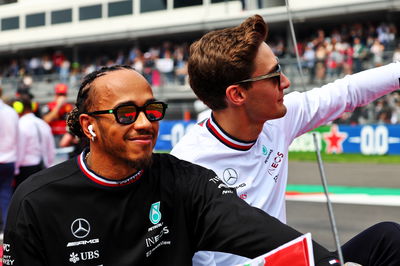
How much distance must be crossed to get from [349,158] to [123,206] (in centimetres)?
1232

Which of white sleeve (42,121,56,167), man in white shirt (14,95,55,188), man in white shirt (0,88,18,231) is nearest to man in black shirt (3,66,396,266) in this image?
man in white shirt (0,88,18,231)

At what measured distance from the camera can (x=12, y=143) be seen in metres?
6.75

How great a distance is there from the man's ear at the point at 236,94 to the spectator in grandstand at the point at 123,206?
2.14 feet

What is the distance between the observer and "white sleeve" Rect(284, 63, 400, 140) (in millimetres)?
2814

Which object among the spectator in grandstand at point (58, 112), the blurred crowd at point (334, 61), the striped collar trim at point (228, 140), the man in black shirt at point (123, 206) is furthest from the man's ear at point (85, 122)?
the blurred crowd at point (334, 61)

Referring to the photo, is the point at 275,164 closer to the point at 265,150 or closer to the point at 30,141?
the point at 265,150

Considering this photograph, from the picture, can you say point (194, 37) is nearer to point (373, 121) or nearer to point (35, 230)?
point (373, 121)

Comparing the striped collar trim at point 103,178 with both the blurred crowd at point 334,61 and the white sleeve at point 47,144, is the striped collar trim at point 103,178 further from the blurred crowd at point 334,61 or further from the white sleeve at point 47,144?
the blurred crowd at point 334,61

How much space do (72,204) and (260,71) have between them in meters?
1.12

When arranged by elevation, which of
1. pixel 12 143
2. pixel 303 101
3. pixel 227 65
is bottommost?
pixel 12 143

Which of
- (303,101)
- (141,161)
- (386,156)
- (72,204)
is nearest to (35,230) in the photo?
(72,204)

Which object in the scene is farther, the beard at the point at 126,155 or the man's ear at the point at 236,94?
the man's ear at the point at 236,94

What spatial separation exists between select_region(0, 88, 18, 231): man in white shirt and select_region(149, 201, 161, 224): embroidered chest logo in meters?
4.99

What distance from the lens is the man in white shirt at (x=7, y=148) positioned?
6629 millimetres
